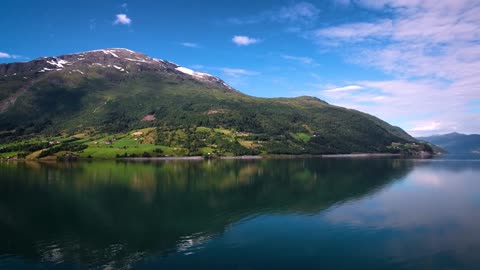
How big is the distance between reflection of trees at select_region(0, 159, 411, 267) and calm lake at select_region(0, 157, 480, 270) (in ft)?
0.67

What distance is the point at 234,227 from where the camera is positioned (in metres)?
50.9

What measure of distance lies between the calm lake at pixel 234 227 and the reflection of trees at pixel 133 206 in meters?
0.20

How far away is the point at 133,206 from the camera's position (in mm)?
65875

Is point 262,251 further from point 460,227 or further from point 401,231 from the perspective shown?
point 460,227

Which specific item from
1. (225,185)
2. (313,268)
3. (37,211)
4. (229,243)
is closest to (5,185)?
(37,211)

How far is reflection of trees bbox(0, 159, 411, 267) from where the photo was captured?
4141 cm

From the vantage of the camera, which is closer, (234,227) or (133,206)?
(234,227)

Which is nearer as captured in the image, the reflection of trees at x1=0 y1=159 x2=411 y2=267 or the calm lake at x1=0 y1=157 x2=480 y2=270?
the calm lake at x1=0 y1=157 x2=480 y2=270

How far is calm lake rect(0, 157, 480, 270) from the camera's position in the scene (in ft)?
121

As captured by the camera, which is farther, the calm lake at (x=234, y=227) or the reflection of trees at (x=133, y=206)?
the reflection of trees at (x=133, y=206)

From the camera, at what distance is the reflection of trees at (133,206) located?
41.4 m

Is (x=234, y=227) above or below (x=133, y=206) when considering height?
below

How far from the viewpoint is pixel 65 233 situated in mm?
46344

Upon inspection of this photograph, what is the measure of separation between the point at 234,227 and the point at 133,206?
79.1 feet
